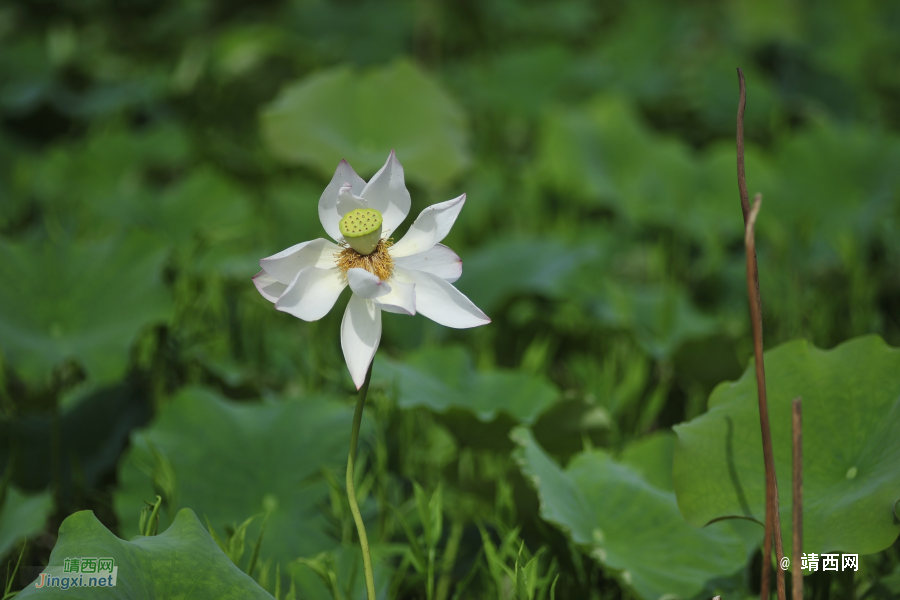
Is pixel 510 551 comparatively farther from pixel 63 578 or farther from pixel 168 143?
pixel 168 143

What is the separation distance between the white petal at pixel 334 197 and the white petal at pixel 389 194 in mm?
16

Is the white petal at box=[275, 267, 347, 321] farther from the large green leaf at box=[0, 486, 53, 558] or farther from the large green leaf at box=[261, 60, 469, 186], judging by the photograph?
the large green leaf at box=[261, 60, 469, 186]

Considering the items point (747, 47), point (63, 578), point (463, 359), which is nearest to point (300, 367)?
point (463, 359)

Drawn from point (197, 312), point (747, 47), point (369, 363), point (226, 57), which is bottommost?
point (369, 363)

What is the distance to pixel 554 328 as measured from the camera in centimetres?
153

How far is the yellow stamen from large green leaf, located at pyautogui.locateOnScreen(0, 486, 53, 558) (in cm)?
51

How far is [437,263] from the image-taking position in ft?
2.01

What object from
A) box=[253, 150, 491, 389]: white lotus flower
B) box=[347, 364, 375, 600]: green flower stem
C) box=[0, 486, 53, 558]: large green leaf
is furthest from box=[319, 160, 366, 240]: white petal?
box=[0, 486, 53, 558]: large green leaf

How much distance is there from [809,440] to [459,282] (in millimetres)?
867

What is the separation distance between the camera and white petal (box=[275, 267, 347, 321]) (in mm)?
564

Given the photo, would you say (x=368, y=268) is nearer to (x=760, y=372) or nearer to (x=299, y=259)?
(x=299, y=259)

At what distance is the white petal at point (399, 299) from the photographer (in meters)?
0.56

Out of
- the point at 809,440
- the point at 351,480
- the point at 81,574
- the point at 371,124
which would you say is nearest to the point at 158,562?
the point at 81,574

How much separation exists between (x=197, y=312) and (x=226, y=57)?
130cm
